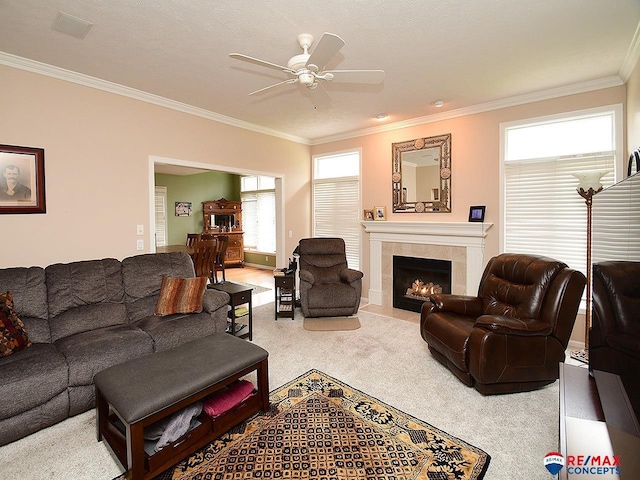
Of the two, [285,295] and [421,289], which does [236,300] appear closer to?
[285,295]

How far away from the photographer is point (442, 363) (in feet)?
10.1

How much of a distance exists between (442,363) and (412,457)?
1.32 m

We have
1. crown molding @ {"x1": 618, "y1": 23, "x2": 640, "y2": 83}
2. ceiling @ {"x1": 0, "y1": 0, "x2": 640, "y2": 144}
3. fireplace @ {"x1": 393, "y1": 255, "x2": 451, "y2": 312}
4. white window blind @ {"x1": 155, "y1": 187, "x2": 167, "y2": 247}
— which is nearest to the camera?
ceiling @ {"x1": 0, "y1": 0, "x2": 640, "y2": 144}

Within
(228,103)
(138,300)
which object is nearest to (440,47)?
(228,103)

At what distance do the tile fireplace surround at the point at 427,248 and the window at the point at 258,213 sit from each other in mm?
3874

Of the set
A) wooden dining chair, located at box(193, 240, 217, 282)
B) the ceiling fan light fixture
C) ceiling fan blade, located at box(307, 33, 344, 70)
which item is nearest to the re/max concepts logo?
ceiling fan blade, located at box(307, 33, 344, 70)

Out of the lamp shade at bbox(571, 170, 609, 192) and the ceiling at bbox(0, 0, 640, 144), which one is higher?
the ceiling at bbox(0, 0, 640, 144)

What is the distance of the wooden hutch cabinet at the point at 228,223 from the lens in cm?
862

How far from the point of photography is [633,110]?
9.67ft

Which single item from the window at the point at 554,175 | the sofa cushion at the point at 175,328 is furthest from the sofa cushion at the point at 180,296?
Result: the window at the point at 554,175

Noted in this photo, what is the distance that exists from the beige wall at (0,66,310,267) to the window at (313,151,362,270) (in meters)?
2.31

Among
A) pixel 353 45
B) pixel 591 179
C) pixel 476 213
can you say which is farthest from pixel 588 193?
pixel 353 45

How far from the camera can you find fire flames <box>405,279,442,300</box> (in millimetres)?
4770

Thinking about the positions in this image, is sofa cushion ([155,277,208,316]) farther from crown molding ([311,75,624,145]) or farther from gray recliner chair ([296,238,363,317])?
crown molding ([311,75,624,145])
